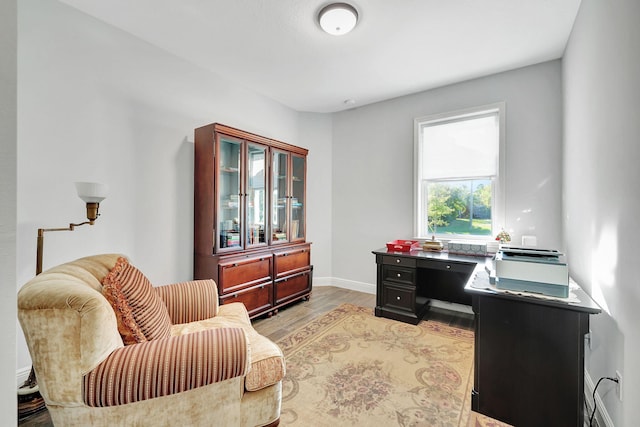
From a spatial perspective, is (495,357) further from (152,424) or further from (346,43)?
(346,43)

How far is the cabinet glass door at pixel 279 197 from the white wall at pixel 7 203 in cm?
256

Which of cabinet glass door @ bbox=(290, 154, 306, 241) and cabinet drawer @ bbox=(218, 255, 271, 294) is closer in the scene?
cabinet drawer @ bbox=(218, 255, 271, 294)

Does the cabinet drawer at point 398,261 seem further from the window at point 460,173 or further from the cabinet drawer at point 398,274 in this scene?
the window at point 460,173

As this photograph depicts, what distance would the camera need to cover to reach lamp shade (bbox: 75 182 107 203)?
1.77m

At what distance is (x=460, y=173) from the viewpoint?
3.34m

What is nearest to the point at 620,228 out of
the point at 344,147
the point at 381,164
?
the point at 381,164

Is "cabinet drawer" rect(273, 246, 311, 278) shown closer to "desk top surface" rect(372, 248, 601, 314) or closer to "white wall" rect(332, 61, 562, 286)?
"white wall" rect(332, 61, 562, 286)

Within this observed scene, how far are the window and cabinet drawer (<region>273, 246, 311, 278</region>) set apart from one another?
4.84 ft

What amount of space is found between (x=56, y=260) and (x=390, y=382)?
256 centimetres

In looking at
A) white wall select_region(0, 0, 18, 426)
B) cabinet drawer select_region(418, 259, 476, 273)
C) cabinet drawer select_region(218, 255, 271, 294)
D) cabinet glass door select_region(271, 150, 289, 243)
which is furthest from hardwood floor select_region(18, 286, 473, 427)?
white wall select_region(0, 0, 18, 426)

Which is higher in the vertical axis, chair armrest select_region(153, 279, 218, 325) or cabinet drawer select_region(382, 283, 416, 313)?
chair armrest select_region(153, 279, 218, 325)

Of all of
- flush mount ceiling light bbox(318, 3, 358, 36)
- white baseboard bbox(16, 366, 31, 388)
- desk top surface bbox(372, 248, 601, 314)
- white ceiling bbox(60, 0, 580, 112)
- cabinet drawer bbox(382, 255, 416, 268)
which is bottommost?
white baseboard bbox(16, 366, 31, 388)

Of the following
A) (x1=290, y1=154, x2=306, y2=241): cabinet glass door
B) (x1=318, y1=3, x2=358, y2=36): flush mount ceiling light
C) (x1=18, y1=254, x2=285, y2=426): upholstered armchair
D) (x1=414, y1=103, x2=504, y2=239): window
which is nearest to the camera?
(x1=18, y1=254, x2=285, y2=426): upholstered armchair

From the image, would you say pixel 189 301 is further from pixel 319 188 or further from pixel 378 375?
pixel 319 188
